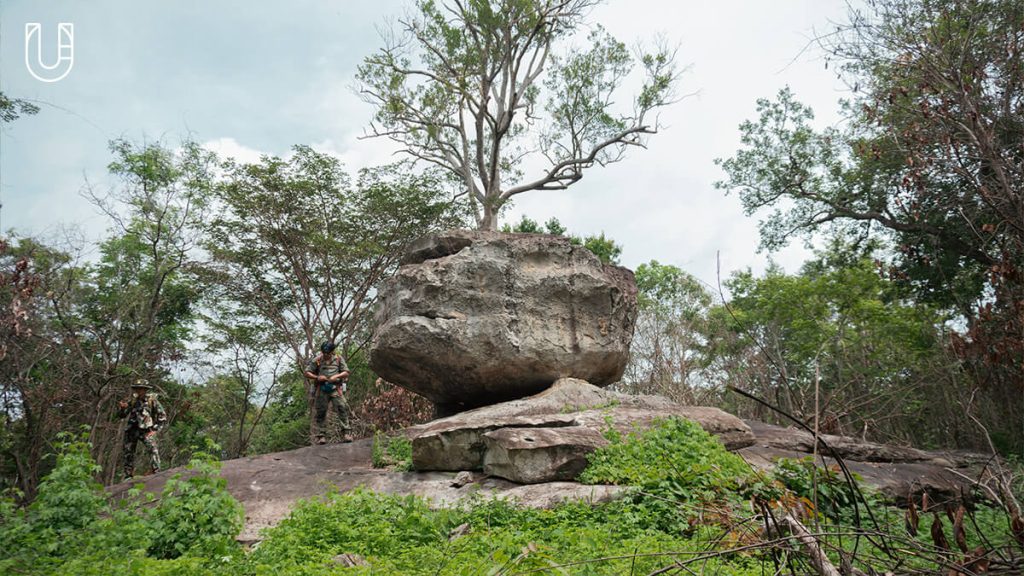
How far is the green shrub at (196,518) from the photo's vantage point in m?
5.23

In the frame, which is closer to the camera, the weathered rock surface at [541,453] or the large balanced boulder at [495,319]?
the weathered rock surface at [541,453]

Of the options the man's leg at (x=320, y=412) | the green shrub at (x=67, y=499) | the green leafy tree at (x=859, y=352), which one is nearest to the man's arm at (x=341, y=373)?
the man's leg at (x=320, y=412)

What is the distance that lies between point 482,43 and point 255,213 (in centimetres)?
768

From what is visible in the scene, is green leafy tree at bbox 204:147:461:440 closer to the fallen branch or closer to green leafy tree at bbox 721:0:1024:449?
green leafy tree at bbox 721:0:1024:449

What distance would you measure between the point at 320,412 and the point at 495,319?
4.03m

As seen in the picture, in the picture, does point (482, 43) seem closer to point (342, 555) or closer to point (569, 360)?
point (569, 360)

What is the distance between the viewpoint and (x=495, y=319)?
10328 millimetres

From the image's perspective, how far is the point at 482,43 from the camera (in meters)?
16.8

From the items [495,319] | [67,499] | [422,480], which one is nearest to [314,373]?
[495,319]

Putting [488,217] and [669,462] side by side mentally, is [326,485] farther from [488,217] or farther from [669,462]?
[488,217]

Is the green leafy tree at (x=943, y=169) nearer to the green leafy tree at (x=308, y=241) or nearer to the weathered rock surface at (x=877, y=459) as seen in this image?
the weathered rock surface at (x=877, y=459)

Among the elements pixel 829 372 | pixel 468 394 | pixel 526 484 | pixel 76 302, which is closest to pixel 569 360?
pixel 468 394

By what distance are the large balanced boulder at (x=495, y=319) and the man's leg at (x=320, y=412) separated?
1.37 meters

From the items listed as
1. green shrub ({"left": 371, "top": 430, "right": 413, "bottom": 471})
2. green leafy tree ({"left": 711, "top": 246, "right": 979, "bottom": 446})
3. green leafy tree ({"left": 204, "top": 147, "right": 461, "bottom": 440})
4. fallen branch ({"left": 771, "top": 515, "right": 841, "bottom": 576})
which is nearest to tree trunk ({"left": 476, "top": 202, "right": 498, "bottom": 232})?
green leafy tree ({"left": 204, "top": 147, "right": 461, "bottom": 440})
